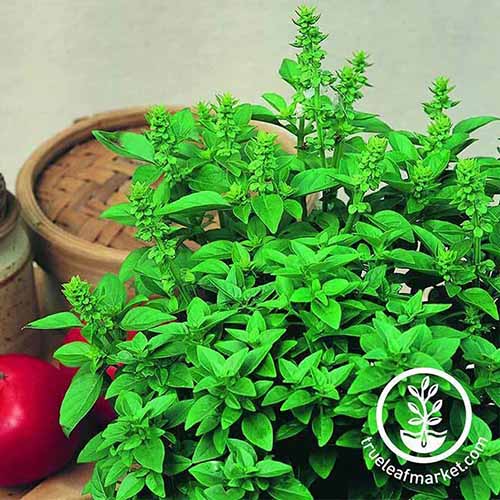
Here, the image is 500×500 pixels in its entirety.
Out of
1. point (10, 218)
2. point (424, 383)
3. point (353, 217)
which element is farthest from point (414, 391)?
point (10, 218)

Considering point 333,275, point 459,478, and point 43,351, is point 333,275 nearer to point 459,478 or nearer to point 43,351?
point 459,478

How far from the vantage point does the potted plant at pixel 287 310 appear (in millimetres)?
517

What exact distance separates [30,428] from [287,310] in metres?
0.34

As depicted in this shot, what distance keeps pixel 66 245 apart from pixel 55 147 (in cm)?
20

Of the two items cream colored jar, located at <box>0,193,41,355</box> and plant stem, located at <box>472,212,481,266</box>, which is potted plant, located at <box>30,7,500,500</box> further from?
cream colored jar, located at <box>0,193,41,355</box>

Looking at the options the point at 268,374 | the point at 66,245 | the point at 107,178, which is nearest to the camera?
the point at 268,374

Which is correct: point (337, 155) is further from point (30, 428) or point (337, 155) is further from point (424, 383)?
point (30, 428)

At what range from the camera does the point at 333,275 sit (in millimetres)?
548

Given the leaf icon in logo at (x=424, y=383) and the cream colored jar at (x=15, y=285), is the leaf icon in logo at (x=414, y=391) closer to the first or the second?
the leaf icon in logo at (x=424, y=383)

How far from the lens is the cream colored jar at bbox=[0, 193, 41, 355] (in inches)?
38.0

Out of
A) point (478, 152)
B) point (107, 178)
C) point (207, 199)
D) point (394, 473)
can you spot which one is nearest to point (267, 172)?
point (207, 199)

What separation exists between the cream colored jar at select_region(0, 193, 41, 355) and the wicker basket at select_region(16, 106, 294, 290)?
0.11ft

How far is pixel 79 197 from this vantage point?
3.54ft
